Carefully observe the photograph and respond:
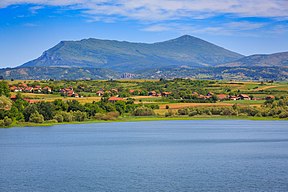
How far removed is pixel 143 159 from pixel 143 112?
1775 inches

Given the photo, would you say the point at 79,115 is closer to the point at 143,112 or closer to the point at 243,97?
the point at 143,112

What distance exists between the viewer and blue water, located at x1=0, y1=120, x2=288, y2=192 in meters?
31.8

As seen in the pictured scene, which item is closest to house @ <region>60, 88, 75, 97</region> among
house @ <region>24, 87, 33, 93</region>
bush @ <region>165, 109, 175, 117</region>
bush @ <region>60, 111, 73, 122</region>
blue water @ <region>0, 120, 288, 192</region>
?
house @ <region>24, 87, 33, 93</region>

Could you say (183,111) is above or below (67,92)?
below

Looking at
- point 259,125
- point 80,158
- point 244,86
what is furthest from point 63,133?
point 244,86

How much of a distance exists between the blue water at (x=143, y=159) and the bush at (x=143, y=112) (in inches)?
686

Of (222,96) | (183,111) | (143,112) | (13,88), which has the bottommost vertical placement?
(183,111)

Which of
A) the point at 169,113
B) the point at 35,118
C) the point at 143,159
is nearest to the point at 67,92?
the point at 169,113

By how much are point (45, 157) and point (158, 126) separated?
109 feet

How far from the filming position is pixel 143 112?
86938mm

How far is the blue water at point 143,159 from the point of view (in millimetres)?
31828

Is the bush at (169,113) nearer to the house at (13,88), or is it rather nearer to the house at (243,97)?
the house at (243,97)

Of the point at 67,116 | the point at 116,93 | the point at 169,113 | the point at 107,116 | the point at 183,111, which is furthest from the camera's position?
the point at 116,93

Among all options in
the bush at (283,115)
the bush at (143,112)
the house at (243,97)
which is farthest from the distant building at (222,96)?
the bush at (143,112)
